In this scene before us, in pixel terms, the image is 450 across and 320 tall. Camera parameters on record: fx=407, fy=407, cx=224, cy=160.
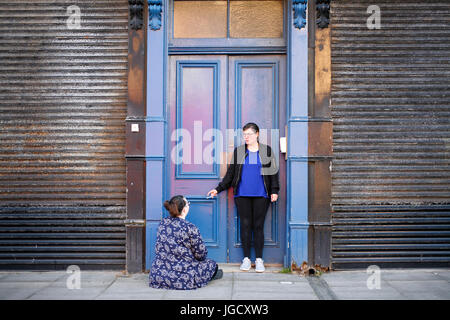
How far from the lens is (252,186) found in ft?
18.7

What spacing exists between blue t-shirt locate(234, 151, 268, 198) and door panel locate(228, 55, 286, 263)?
0.31 meters

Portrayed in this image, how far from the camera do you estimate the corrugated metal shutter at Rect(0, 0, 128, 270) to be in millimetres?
5793

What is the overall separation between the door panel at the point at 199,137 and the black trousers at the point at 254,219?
328 millimetres

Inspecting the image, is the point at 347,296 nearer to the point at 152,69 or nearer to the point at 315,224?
the point at 315,224

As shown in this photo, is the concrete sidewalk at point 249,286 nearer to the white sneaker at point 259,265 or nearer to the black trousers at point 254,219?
the white sneaker at point 259,265

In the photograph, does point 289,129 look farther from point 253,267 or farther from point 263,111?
point 253,267

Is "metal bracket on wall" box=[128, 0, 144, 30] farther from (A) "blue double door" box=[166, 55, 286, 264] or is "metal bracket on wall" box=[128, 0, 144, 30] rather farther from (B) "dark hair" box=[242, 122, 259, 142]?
(B) "dark hair" box=[242, 122, 259, 142]

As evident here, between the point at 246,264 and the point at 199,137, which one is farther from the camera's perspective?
the point at 199,137

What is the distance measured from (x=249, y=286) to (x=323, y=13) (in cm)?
380

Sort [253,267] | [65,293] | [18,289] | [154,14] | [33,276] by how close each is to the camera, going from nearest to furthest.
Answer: [65,293]
[18,289]
[33,276]
[154,14]
[253,267]

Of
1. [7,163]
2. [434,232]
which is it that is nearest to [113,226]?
[7,163]

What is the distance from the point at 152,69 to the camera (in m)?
5.70

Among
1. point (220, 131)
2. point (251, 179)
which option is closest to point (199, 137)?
point (220, 131)
